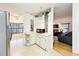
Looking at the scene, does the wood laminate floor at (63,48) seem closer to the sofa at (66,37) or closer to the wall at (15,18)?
the sofa at (66,37)

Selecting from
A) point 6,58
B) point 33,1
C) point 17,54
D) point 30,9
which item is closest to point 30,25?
point 30,9

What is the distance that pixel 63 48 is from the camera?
291 cm

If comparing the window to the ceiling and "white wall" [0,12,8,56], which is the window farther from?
"white wall" [0,12,8,56]

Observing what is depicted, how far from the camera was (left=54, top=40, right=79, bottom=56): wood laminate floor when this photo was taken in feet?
9.37

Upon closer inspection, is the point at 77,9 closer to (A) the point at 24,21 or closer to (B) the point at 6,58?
(A) the point at 24,21

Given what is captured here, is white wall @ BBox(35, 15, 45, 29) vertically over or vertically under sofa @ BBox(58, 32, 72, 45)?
over

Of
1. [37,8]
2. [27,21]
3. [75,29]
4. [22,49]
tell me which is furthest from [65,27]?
[22,49]

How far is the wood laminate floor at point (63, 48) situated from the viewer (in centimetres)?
286

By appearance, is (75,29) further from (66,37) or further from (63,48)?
(63,48)

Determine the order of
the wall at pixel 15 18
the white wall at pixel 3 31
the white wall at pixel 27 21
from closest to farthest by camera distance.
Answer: the white wall at pixel 3 31 → the wall at pixel 15 18 → the white wall at pixel 27 21

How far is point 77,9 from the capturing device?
2824mm

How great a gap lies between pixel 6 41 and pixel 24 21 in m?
0.63

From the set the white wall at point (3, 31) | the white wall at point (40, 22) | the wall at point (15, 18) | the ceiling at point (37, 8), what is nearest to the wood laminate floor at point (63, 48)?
the white wall at point (40, 22)

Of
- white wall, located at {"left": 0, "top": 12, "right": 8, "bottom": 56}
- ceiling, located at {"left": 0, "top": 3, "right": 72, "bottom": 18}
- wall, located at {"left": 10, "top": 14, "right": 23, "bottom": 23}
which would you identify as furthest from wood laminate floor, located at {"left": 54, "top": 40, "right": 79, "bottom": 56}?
white wall, located at {"left": 0, "top": 12, "right": 8, "bottom": 56}
